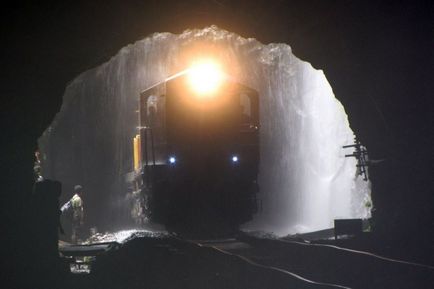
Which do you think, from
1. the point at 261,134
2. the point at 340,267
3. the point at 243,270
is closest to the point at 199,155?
the point at 243,270

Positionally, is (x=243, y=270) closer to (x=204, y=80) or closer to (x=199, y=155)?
(x=199, y=155)

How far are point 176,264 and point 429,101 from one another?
549cm

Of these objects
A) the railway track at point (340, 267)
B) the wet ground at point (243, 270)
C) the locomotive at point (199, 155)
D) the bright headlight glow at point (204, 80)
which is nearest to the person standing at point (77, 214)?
the locomotive at point (199, 155)

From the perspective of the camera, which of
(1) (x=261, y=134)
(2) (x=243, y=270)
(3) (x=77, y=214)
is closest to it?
(2) (x=243, y=270)

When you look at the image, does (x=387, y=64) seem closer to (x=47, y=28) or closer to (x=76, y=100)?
(x=47, y=28)

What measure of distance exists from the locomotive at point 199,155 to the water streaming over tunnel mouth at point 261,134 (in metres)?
10.7

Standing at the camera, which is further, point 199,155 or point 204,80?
point 204,80

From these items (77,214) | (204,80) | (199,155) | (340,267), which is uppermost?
(204,80)

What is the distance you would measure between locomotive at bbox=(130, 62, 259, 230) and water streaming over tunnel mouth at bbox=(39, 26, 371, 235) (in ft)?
35.2

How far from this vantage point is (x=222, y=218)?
54.7 feet

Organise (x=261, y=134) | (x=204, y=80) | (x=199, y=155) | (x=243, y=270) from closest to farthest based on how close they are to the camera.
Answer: (x=243, y=270)
(x=199, y=155)
(x=204, y=80)
(x=261, y=134)

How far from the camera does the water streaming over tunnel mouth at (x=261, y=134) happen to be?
99.0 ft

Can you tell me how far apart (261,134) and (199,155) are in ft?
50.6

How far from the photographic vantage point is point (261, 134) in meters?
31.5
